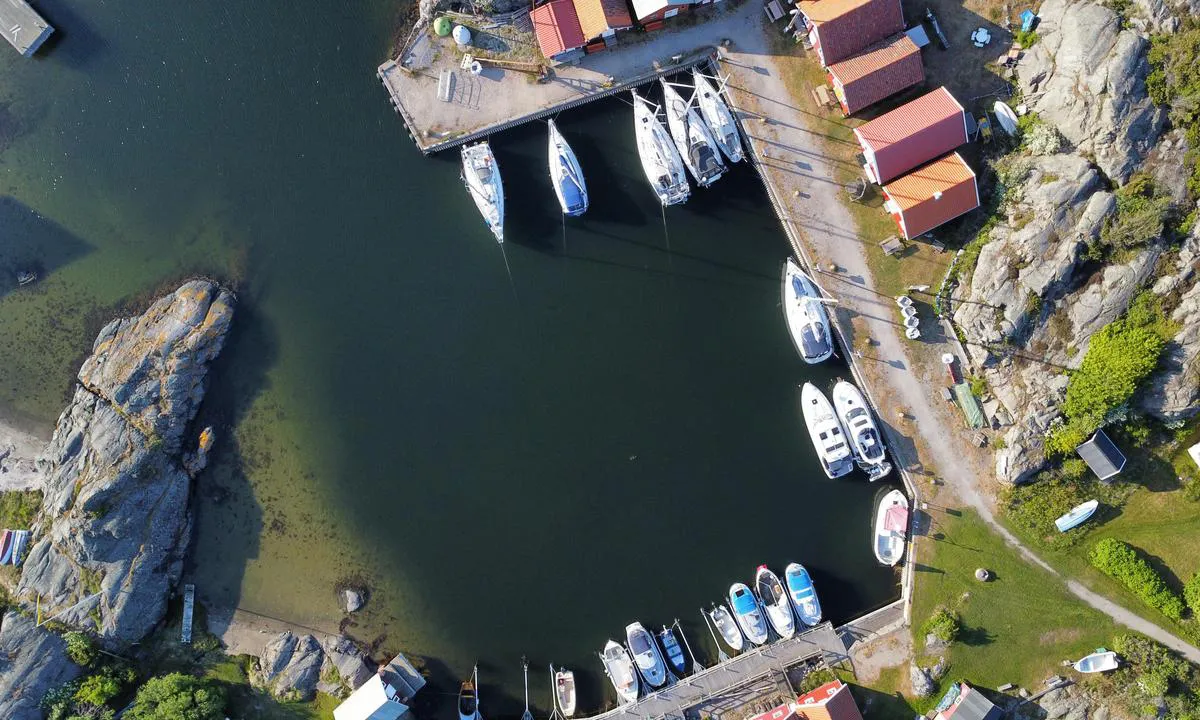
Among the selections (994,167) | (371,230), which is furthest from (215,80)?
(994,167)

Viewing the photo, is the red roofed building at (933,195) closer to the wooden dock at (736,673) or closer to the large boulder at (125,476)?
the wooden dock at (736,673)

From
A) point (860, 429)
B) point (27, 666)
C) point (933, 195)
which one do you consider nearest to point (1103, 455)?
point (860, 429)

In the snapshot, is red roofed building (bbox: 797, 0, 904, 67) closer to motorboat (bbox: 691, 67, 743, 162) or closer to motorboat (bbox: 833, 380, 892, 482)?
motorboat (bbox: 691, 67, 743, 162)

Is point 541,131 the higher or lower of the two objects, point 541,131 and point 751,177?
the higher

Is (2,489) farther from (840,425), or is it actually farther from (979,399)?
(979,399)

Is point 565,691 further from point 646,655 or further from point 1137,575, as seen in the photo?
point 1137,575

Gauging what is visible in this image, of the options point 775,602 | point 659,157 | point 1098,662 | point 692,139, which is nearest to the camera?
point 1098,662
